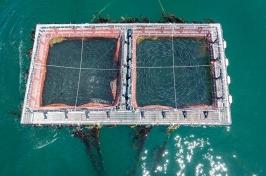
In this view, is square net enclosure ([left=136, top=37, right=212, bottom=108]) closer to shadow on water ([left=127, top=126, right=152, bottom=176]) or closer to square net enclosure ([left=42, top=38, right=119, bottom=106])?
shadow on water ([left=127, top=126, right=152, bottom=176])

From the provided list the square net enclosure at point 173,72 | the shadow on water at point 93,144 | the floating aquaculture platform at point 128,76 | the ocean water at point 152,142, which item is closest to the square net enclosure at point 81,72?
the floating aquaculture platform at point 128,76

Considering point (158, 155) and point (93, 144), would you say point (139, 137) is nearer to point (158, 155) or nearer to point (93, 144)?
point (158, 155)

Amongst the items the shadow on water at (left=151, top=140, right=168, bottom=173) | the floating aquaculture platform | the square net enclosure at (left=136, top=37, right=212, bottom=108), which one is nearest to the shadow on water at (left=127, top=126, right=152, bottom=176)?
the shadow on water at (left=151, top=140, right=168, bottom=173)

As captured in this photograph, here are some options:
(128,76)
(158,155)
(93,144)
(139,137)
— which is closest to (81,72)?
(128,76)

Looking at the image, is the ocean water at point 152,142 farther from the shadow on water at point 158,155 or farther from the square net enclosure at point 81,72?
the square net enclosure at point 81,72

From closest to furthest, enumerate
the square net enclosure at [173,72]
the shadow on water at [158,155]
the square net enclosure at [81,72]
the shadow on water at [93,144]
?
the shadow on water at [158,155], the shadow on water at [93,144], the square net enclosure at [173,72], the square net enclosure at [81,72]

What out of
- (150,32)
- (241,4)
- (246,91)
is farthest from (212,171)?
(241,4)
